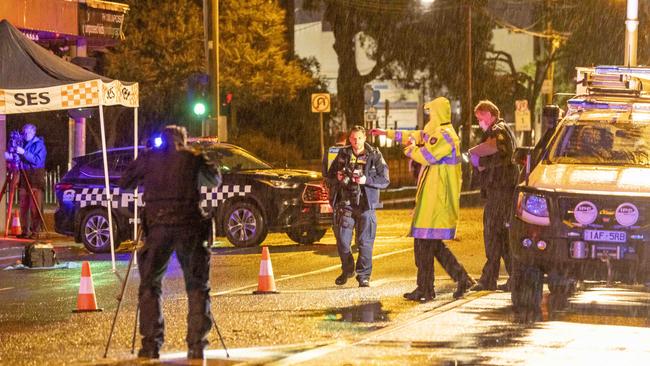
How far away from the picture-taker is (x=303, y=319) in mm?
12102

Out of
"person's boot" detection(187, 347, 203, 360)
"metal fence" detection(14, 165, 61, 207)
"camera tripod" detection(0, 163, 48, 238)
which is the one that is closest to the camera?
"person's boot" detection(187, 347, 203, 360)

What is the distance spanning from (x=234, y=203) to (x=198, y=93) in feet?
24.1

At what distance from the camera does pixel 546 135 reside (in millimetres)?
13172

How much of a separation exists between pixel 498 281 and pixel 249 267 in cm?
370

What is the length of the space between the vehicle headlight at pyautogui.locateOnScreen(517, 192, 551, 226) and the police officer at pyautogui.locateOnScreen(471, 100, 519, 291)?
181cm

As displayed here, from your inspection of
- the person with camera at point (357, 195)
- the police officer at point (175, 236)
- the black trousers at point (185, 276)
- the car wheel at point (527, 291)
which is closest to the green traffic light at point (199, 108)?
the person with camera at point (357, 195)

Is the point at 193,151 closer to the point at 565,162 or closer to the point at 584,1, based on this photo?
the point at 565,162

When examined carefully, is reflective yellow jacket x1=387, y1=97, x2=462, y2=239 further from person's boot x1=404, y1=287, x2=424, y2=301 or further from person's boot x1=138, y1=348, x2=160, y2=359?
person's boot x1=138, y1=348, x2=160, y2=359

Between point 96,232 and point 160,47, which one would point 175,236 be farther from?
point 160,47

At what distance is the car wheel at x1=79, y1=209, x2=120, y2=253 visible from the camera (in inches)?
808

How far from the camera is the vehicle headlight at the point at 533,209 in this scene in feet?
38.5

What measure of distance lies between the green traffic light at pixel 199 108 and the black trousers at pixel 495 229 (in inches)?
554

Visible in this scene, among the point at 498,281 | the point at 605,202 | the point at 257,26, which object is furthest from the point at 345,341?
the point at 257,26

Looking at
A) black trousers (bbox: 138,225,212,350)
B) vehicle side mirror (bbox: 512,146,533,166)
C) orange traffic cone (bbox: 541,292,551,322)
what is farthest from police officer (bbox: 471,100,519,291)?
black trousers (bbox: 138,225,212,350)
